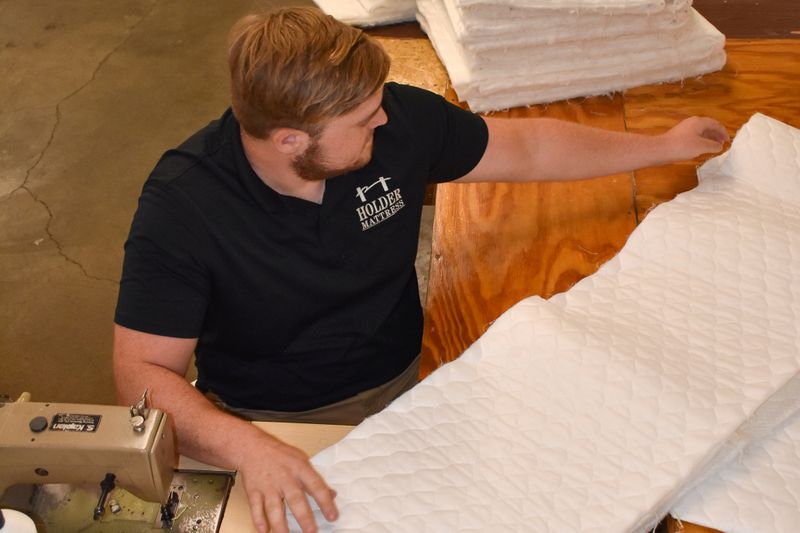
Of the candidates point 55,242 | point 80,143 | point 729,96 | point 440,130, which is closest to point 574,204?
point 440,130

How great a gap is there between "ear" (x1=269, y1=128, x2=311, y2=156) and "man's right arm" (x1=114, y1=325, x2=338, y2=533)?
1.22 feet

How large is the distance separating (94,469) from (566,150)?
3.57 ft

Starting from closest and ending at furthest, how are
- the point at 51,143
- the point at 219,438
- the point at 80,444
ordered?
the point at 80,444
the point at 219,438
the point at 51,143

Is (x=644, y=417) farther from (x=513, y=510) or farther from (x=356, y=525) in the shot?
→ (x=356, y=525)

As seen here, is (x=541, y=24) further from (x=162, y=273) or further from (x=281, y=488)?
(x=281, y=488)

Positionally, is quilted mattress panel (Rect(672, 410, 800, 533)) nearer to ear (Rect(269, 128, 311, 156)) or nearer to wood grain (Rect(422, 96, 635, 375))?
wood grain (Rect(422, 96, 635, 375))

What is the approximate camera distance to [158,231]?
151cm

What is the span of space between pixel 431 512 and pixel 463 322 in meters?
0.44


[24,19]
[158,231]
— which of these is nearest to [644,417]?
[158,231]

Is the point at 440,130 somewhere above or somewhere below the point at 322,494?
above

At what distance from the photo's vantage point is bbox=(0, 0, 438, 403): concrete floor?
3080 mm

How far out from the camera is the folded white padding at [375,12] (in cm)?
231

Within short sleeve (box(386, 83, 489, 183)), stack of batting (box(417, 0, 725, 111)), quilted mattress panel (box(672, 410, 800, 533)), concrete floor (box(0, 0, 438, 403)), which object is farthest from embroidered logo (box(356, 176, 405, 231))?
concrete floor (box(0, 0, 438, 403))

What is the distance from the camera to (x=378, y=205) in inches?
66.7
